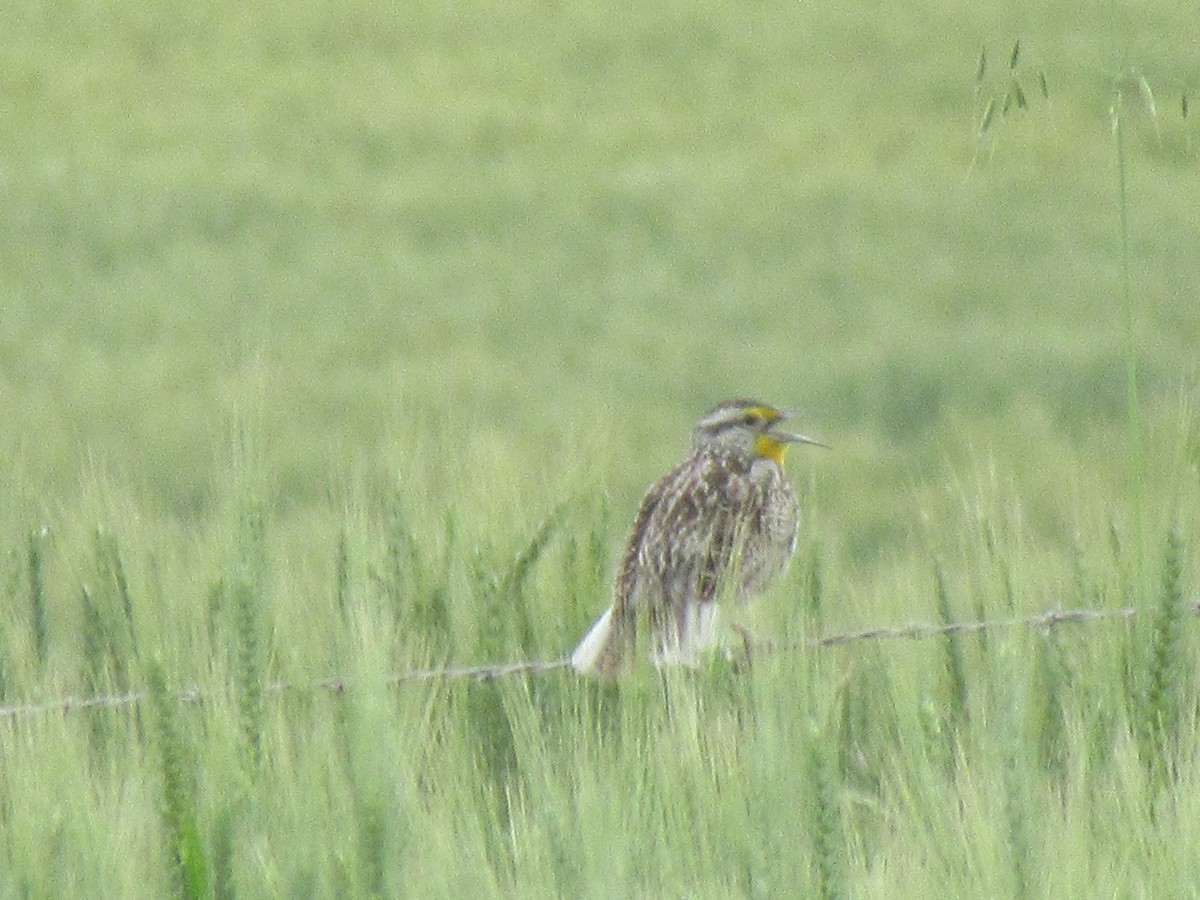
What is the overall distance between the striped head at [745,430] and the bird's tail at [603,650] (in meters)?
0.98

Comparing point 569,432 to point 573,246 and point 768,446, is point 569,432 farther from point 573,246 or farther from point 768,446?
point 573,246

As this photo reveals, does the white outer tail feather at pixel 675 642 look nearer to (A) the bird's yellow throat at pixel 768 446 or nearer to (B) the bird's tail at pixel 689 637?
(B) the bird's tail at pixel 689 637

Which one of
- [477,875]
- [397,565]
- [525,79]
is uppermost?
[525,79]

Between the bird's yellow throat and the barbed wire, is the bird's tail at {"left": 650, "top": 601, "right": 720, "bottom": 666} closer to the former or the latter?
the barbed wire

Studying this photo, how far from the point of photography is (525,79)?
542 inches

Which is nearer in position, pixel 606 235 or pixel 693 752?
pixel 693 752

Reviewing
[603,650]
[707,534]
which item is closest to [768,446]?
[707,534]

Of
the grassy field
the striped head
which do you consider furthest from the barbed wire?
the striped head

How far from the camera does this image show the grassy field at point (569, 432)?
233cm

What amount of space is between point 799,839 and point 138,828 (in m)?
0.74

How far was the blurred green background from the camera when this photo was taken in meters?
6.39

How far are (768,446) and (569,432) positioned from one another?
0.85 meters

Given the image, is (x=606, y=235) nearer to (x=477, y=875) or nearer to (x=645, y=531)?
(x=645, y=531)

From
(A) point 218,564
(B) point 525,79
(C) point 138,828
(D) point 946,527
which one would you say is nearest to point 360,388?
(D) point 946,527
